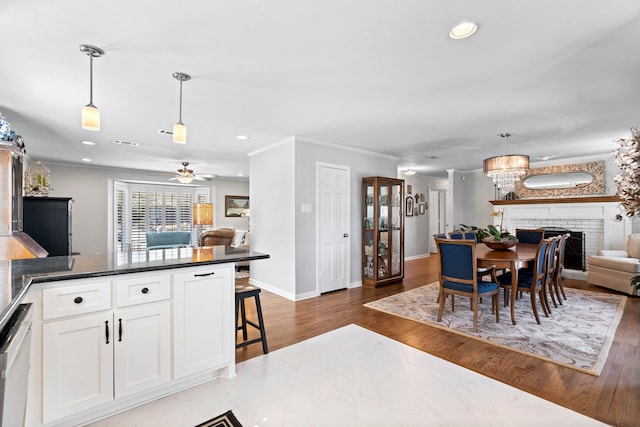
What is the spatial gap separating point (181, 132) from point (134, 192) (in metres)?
6.66

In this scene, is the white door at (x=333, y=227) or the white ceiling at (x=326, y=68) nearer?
the white ceiling at (x=326, y=68)

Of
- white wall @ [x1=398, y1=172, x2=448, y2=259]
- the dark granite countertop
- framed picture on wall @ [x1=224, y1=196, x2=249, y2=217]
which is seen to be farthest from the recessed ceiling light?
framed picture on wall @ [x1=224, y1=196, x2=249, y2=217]

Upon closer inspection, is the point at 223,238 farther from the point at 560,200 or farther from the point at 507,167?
the point at 560,200

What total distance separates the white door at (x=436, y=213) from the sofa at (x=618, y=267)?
13.1ft

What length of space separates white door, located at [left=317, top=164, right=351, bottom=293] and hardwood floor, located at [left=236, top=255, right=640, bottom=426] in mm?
396

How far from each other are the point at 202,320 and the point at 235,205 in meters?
7.46

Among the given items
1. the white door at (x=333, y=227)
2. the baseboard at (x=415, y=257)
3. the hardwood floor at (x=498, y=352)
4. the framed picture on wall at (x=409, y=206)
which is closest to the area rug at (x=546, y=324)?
the hardwood floor at (x=498, y=352)

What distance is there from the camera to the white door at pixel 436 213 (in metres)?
8.82

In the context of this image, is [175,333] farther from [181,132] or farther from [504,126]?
[504,126]

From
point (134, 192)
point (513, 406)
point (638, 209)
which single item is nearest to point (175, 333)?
point (513, 406)

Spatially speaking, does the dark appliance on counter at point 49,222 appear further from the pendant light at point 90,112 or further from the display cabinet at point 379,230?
the display cabinet at point 379,230

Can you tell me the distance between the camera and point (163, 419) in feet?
6.03

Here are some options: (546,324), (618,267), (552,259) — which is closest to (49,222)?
(546,324)

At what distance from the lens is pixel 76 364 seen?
1.69m
